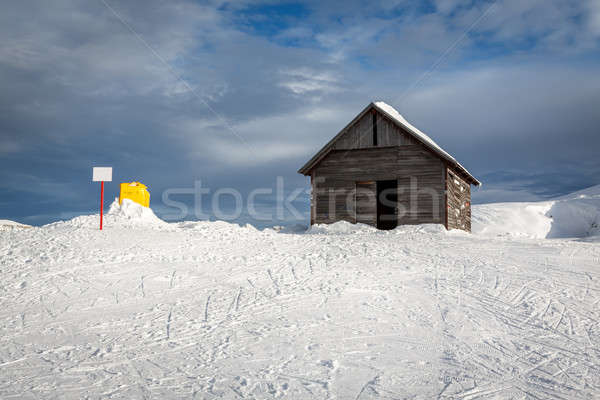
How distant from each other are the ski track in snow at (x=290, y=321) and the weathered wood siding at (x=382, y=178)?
Answer: 283 inches

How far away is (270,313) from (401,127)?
15.4 m

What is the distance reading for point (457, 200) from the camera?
2333cm

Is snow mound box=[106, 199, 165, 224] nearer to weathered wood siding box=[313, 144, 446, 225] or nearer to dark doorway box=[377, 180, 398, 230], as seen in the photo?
weathered wood siding box=[313, 144, 446, 225]

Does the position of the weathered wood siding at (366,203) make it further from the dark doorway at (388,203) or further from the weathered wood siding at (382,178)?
the dark doorway at (388,203)

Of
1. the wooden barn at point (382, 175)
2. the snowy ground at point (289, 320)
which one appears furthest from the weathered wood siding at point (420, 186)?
the snowy ground at point (289, 320)

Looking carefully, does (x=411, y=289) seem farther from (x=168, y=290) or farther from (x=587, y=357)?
(x=168, y=290)

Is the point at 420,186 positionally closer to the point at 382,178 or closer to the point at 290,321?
the point at 382,178

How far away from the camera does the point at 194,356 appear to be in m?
6.41

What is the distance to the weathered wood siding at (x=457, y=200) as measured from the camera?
21.5 meters

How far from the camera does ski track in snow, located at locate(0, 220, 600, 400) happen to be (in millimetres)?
5566

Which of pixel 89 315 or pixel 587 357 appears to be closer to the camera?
pixel 587 357

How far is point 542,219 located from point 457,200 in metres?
18.1

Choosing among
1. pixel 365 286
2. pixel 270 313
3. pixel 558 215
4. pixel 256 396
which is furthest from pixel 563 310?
pixel 558 215

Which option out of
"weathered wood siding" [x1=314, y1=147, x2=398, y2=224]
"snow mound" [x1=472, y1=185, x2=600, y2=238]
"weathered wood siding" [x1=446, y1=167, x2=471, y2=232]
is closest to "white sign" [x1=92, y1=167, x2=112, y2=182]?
"weathered wood siding" [x1=314, y1=147, x2=398, y2=224]
